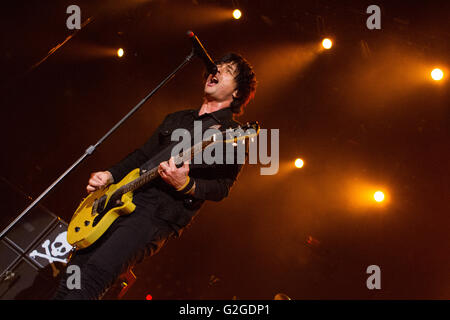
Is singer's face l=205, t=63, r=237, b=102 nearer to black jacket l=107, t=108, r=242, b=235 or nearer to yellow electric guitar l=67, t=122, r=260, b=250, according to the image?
black jacket l=107, t=108, r=242, b=235

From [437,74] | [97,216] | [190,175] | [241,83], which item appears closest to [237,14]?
[241,83]

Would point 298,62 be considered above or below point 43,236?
above

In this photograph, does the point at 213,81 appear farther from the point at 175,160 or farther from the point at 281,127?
the point at 281,127

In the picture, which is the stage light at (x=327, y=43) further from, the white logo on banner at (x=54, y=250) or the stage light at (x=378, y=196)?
the white logo on banner at (x=54, y=250)

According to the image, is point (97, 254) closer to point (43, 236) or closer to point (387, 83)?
point (43, 236)

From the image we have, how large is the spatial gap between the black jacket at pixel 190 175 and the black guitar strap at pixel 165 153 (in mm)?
28

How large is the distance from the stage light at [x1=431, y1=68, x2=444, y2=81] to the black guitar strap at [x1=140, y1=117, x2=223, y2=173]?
263 cm

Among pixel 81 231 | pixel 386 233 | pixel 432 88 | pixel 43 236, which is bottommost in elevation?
pixel 81 231

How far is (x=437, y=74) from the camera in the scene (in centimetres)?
323

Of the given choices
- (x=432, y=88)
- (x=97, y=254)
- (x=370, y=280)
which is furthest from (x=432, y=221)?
(x=97, y=254)

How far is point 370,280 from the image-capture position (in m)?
4.07

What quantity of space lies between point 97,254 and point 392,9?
357cm

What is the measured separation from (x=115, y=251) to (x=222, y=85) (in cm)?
136
